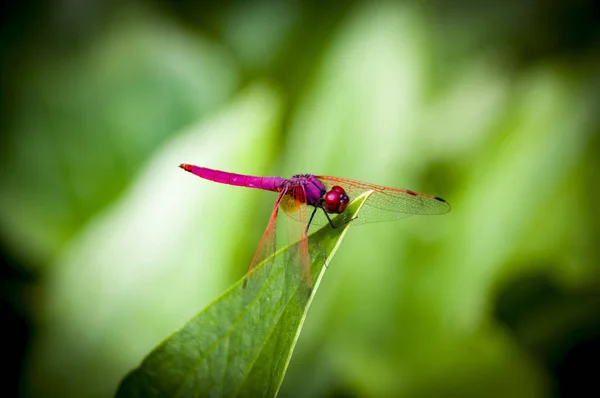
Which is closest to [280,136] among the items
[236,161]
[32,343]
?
[236,161]

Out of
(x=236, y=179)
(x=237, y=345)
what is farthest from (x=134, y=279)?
(x=237, y=345)

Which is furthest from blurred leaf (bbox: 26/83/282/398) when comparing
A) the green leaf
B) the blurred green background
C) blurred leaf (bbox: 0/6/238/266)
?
the green leaf

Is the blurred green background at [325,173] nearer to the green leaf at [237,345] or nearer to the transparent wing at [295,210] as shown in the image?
the transparent wing at [295,210]

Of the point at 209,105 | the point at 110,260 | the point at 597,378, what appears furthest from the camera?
the point at 209,105

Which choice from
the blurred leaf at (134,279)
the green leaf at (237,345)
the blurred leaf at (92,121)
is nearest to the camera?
the green leaf at (237,345)

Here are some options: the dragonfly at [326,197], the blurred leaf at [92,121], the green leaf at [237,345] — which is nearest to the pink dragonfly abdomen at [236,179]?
the dragonfly at [326,197]

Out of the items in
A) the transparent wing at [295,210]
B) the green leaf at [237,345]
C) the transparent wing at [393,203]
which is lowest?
the green leaf at [237,345]

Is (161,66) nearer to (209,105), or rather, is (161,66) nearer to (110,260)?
(209,105)
